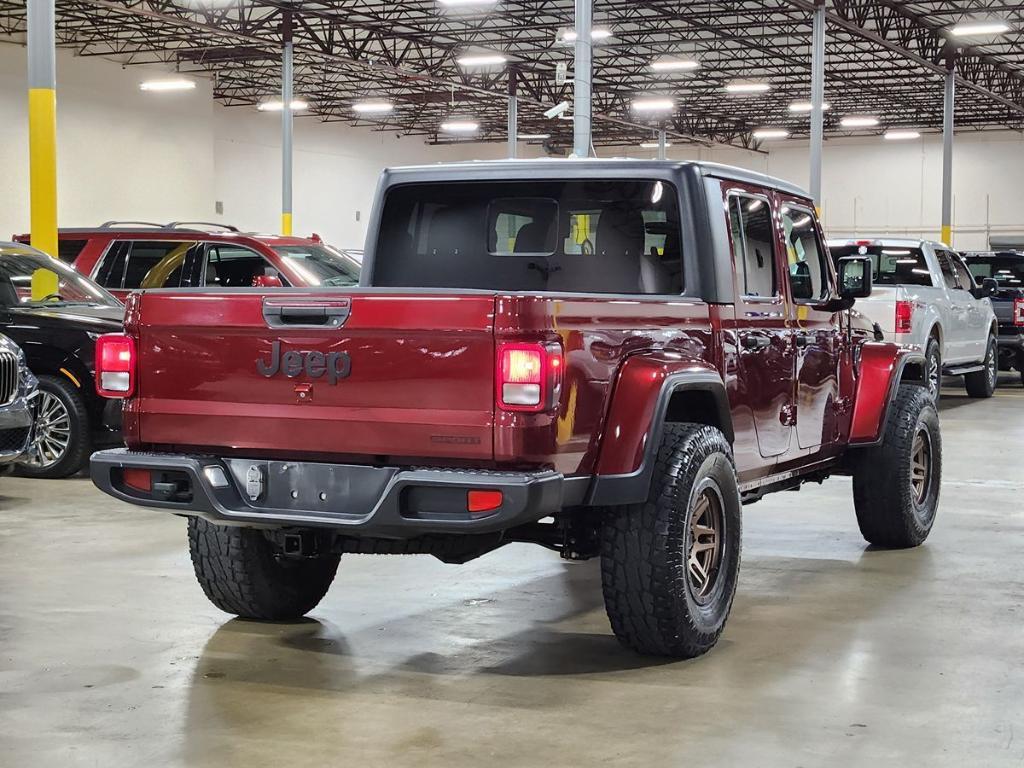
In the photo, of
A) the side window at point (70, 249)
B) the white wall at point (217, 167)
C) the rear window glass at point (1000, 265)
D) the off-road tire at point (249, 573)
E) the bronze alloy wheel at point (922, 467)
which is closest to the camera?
the off-road tire at point (249, 573)

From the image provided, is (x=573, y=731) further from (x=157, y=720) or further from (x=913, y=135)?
(x=913, y=135)

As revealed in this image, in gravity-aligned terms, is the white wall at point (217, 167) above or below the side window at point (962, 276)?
above

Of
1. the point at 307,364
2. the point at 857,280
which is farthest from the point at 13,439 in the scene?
the point at 857,280

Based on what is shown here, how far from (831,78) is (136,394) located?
38045mm

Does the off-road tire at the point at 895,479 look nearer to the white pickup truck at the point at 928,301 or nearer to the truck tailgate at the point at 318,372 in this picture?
the truck tailgate at the point at 318,372

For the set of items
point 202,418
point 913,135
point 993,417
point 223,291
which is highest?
point 913,135

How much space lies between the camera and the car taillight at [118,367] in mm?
4918

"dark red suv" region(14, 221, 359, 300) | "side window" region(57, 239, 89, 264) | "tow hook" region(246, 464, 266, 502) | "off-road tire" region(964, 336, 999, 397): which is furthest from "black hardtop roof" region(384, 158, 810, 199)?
"off-road tire" region(964, 336, 999, 397)

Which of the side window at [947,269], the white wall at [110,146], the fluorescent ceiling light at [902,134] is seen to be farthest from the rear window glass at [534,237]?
the fluorescent ceiling light at [902,134]

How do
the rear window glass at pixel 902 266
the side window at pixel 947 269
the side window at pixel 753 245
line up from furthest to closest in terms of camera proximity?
the side window at pixel 947 269 < the rear window glass at pixel 902 266 < the side window at pixel 753 245

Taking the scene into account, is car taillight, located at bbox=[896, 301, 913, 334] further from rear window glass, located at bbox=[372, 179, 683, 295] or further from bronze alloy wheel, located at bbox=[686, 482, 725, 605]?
bronze alloy wheel, located at bbox=[686, 482, 725, 605]

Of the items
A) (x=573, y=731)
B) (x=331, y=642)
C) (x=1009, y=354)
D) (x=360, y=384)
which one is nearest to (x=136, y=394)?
(x=360, y=384)

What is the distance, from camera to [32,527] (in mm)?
8109

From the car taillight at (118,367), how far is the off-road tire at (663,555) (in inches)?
68.8
